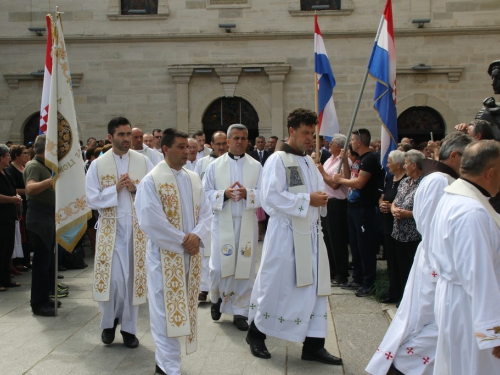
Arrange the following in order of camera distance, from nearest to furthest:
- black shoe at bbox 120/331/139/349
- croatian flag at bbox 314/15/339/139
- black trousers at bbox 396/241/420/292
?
black shoe at bbox 120/331/139/349
black trousers at bbox 396/241/420/292
croatian flag at bbox 314/15/339/139

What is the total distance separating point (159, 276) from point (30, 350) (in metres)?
1.74

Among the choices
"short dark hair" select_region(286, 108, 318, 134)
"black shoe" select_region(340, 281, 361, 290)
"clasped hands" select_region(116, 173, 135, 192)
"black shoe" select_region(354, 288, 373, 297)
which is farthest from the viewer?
"black shoe" select_region(340, 281, 361, 290)

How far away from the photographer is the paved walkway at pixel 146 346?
4.97 metres

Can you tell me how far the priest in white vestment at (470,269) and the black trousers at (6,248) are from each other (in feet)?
20.5

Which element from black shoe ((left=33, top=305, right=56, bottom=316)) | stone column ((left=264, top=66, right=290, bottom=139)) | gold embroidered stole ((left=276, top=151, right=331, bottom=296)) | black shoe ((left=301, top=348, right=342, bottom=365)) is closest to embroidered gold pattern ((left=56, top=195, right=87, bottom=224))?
black shoe ((left=33, top=305, right=56, bottom=316))

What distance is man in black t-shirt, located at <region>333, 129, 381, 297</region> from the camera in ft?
24.6

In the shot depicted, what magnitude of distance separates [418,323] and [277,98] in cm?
1289

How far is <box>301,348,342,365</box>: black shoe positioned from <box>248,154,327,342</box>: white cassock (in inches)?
6.9

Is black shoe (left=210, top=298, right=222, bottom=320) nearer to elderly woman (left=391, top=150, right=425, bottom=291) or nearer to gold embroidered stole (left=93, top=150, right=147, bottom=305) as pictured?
gold embroidered stole (left=93, top=150, right=147, bottom=305)

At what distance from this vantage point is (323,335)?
5000mm

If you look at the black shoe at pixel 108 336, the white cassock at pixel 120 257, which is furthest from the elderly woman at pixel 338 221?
the black shoe at pixel 108 336

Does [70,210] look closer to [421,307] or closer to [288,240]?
[288,240]

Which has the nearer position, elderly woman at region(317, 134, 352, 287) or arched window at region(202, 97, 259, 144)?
elderly woman at region(317, 134, 352, 287)

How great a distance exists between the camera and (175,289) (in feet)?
15.3
